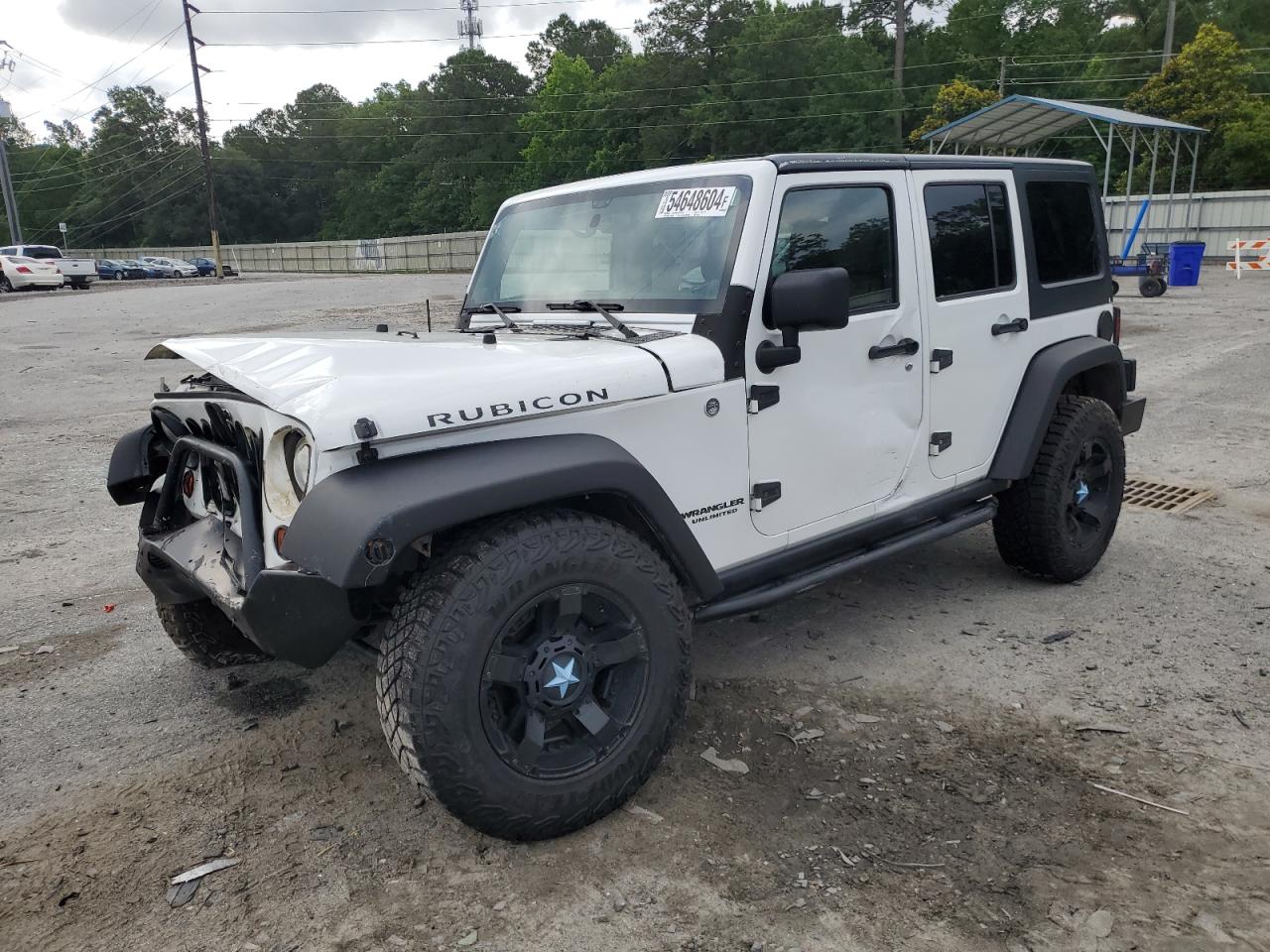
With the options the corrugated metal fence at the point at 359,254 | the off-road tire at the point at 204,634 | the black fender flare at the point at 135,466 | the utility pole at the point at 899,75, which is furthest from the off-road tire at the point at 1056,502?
the utility pole at the point at 899,75

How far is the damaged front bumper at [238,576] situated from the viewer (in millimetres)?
2373

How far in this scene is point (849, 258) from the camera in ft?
11.5

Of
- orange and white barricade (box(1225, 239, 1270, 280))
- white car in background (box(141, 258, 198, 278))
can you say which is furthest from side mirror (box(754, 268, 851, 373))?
white car in background (box(141, 258, 198, 278))

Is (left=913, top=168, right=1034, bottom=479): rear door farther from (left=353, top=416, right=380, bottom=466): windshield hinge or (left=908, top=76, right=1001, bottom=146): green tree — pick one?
(left=908, top=76, right=1001, bottom=146): green tree

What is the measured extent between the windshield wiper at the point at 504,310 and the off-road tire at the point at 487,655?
49.8 inches

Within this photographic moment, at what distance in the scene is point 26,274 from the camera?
31094 millimetres

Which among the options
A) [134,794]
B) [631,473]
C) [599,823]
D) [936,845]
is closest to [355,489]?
[631,473]

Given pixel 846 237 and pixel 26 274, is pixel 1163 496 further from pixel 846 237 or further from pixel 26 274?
pixel 26 274

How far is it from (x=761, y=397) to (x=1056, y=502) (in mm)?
1987

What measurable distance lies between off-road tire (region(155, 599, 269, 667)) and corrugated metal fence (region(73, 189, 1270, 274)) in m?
10.7

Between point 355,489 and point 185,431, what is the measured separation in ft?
4.64

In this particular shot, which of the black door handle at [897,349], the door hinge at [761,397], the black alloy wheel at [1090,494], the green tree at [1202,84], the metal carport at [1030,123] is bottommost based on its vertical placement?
the black alloy wheel at [1090,494]

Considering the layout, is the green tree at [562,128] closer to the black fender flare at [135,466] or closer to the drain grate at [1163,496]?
the drain grate at [1163,496]

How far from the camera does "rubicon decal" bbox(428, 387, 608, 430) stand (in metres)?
2.46
